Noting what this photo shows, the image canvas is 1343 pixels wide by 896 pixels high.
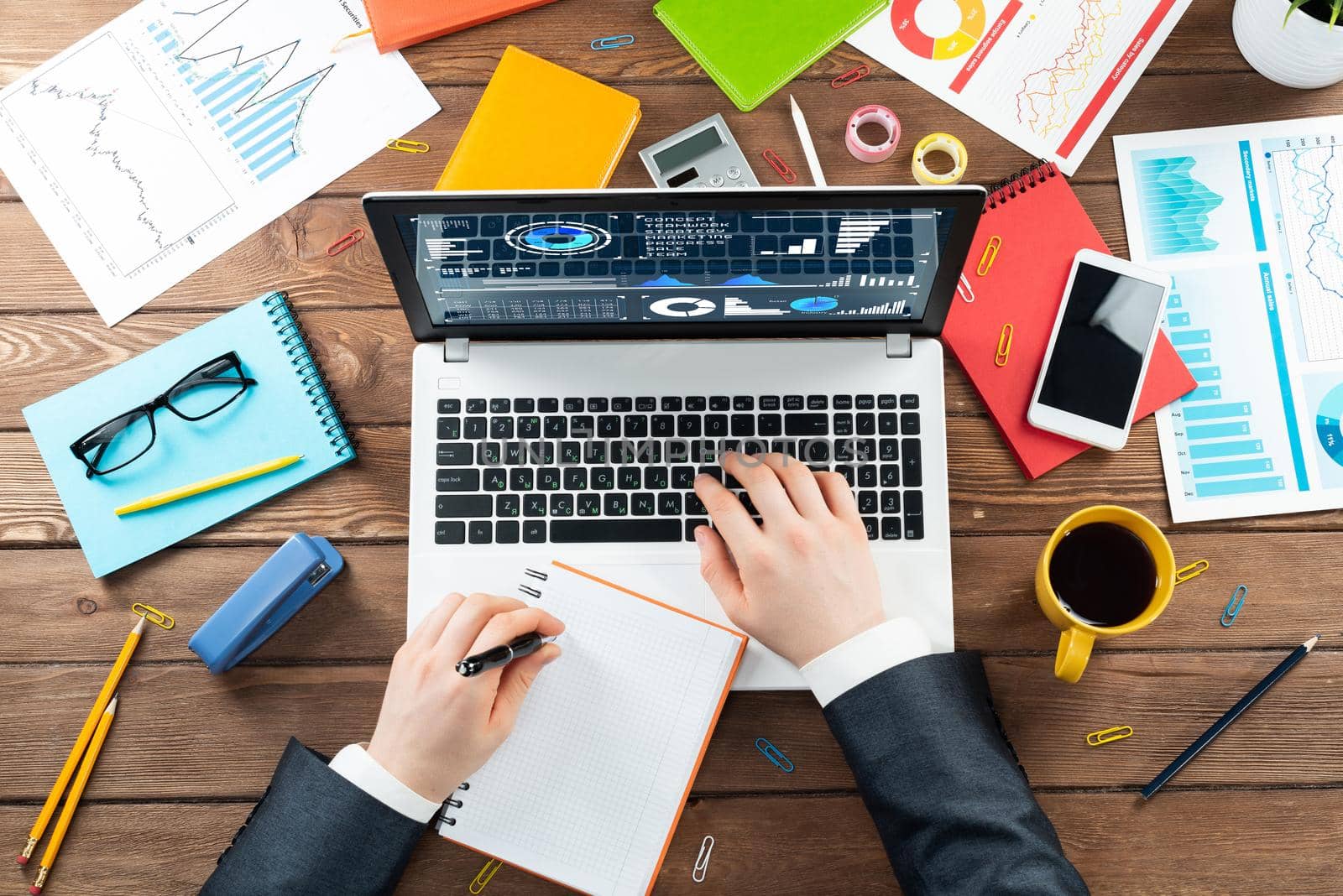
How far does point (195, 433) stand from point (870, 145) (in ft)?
3.20

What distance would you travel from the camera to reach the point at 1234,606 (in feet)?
3.76

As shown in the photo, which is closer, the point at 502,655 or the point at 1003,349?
the point at 502,655

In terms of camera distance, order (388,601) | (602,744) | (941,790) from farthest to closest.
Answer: (388,601) → (602,744) → (941,790)

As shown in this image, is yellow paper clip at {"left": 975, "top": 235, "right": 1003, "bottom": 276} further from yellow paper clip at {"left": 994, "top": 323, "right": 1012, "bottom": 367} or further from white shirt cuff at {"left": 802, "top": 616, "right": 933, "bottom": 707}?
white shirt cuff at {"left": 802, "top": 616, "right": 933, "bottom": 707}

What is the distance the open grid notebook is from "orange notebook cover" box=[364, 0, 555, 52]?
0.75 metres

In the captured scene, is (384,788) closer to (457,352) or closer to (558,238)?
(457,352)

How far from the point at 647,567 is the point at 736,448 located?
18cm

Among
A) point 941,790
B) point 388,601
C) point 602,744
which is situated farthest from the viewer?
point 388,601

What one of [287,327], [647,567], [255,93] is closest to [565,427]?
[647,567]

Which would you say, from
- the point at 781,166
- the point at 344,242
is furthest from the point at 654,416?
the point at 344,242

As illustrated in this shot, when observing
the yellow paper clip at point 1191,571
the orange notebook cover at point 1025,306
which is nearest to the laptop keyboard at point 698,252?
the orange notebook cover at point 1025,306

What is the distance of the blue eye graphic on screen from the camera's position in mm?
937

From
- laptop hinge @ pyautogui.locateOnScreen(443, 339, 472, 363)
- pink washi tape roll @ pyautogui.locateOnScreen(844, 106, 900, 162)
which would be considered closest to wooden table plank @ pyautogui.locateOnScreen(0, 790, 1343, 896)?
laptop hinge @ pyautogui.locateOnScreen(443, 339, 472, 363)

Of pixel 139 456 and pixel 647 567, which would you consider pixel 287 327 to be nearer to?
pixel 139 456
